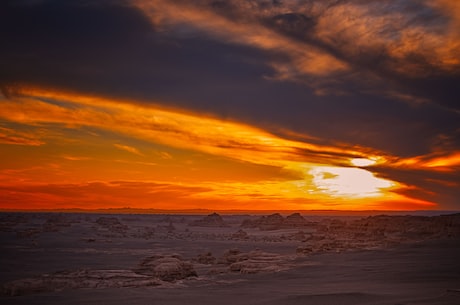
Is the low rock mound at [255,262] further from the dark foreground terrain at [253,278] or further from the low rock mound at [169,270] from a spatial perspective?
the low rock mound at [169,270]

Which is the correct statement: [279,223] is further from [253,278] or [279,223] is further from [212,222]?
[253,278]

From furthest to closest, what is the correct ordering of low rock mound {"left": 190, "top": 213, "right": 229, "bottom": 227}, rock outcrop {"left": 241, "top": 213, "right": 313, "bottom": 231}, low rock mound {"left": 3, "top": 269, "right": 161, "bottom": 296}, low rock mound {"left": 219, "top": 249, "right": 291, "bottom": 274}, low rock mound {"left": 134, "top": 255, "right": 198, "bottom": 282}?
low rock mound {"left": 190, "top": 213, "right": 229, "bottom": 227} → rock outcrop {"left": 241, "top": 213, "right": 313, "bottom": 231} → low rock mound {"left": 219, "top": 249, "right": 291, "bottom": 274} → low rock mound {"left": 134, "top": 255, "right": 198, "bottom": 282} → low rock mound {"left": 3, "top": 269, "right": 161, "bottom": 296}

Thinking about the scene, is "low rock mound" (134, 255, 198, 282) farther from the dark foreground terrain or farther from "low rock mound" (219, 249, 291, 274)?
"low rock mound" (219, 249, 291, 274)

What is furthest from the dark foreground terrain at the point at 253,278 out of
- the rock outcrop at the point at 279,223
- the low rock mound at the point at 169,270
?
the rock outcrop at the point at 279,223

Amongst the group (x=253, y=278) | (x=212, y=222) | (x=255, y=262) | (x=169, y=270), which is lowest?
(x=253, y=278)

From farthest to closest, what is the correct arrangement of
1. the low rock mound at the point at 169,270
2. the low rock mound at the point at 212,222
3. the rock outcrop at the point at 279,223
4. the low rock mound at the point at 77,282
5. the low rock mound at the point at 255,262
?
the low rock mound at the point at 212,222 → the rock outcrop at the point at 279,223 → the low rock mound at the point at 255,262 → the low rock mound at the point at 169,270 → the low rock mound at the point at 77,282

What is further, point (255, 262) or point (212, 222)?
point (212, 222)

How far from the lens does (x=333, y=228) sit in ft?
277

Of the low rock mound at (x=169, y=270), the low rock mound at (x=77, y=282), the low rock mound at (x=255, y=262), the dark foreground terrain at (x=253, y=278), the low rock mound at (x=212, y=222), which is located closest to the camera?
the dark foreground terrain at (x=253, y=278)

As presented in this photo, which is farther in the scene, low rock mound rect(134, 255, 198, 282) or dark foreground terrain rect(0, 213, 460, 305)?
low rock mound rect(134, 255, 198, 282)

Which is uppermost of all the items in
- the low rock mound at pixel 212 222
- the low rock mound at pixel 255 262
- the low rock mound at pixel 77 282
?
the low rock mound at pixel 212 222

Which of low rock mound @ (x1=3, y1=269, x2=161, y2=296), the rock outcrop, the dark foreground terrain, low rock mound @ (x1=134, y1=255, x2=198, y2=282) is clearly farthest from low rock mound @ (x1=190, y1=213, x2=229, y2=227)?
low rock mound @ (x1=3, y1=269, x2=161, y2=296)

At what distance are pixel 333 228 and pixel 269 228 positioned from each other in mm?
38449

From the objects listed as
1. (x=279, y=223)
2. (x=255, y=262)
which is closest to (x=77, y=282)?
(x=255, y=262)
